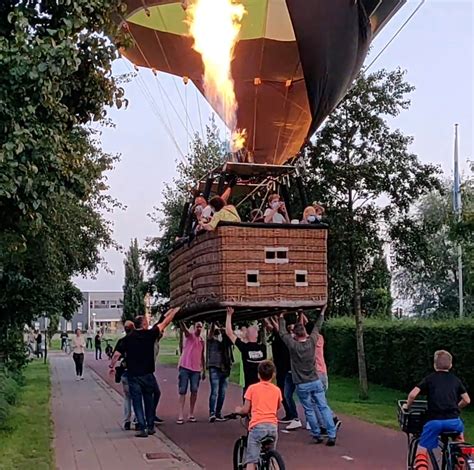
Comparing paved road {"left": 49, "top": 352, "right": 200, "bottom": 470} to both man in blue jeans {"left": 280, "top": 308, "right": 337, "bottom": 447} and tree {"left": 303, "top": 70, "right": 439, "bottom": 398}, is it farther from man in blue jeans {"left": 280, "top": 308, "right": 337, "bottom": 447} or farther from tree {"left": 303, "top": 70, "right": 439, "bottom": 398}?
tree {"left": 303, "top": 70, "right": 439, "bottom": 398}

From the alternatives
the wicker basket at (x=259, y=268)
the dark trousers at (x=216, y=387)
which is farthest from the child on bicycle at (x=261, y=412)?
the dark trousers at (x=216, y=387)

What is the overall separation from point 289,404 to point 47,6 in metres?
8.10

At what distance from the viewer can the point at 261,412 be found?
8141 mm

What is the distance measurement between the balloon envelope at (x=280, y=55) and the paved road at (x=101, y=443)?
15.2 feet

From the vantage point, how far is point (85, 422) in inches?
616

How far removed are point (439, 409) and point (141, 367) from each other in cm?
610

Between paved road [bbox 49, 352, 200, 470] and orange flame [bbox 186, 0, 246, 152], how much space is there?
15.3 ft

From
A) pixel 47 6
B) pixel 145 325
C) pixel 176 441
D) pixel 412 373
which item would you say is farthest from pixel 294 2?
pixel 412 373

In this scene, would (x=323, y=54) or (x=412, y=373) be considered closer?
(x=323, y=54)

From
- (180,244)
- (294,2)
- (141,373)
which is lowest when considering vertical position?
(141,373)

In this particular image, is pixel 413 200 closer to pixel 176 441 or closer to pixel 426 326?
pixel 426 326

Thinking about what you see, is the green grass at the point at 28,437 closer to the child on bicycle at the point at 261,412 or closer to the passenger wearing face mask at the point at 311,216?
the child on bicycle at the point at 261,412

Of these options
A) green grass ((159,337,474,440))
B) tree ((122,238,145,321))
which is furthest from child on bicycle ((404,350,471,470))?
tree ((122,238,145,321))

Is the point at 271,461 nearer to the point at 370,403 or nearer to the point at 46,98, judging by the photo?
the point at 46,98
